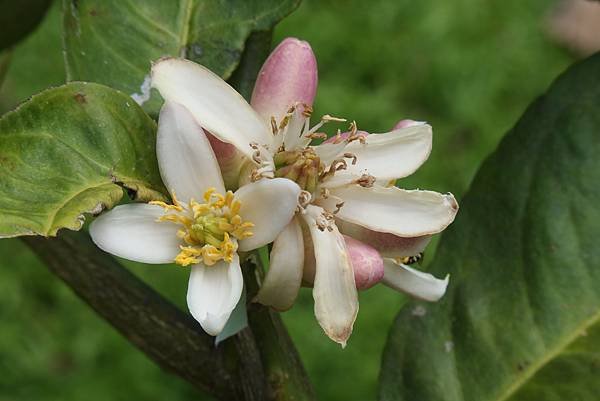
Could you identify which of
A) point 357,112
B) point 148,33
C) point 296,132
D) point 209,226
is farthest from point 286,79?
point 357,112

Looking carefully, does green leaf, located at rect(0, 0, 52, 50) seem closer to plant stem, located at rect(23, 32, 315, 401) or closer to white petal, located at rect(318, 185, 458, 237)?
plant stem, located at rect(23, 32, 315, 401)

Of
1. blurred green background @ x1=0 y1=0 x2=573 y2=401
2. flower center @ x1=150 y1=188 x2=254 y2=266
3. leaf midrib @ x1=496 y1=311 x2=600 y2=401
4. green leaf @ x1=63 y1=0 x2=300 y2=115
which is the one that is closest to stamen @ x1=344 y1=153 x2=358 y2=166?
flower center @ x1=150 y1=188 x2=254 y2=266

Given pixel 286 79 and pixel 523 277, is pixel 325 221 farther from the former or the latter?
pixel 523 277

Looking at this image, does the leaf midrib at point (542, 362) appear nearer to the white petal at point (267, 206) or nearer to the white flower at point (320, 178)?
the white flower at point (320, 178)

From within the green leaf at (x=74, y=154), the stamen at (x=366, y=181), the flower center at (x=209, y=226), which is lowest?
the flower center at (x=209, y=226)

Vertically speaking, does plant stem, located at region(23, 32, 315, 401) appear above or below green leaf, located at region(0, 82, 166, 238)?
below

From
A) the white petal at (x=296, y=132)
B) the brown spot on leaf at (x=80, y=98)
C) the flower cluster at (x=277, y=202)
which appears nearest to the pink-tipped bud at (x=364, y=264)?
the flower cluster at (x=277, y=202)

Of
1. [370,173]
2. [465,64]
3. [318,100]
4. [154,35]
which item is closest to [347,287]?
[370,173]

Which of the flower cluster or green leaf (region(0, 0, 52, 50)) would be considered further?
green leaf (region(0, 0, 52, 50))
